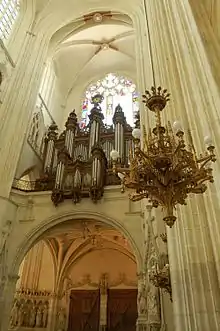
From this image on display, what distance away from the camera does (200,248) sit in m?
4.00

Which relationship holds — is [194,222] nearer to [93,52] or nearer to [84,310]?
[84,310]

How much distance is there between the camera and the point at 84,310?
12438 mm

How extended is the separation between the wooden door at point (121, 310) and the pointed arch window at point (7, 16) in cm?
1084

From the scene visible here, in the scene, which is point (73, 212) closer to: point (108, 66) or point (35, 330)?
point (35, 330)

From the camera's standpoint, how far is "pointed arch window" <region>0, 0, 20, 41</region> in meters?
11.5

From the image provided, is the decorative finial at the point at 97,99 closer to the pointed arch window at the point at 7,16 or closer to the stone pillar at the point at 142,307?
the pointed arch window at the point at 7,16

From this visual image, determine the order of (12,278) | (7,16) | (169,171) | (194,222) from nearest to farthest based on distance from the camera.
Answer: (169,171), (194,222), (12,278), (7,16)

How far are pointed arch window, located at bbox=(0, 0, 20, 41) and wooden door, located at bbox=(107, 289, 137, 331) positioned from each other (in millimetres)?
10844

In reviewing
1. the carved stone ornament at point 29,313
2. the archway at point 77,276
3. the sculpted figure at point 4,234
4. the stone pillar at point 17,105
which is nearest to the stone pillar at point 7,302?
the sculpted figure at point 4,234

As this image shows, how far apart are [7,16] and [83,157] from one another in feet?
20.2

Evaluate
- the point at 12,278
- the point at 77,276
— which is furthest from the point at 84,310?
the point at 12,278

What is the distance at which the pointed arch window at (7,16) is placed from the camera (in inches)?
452

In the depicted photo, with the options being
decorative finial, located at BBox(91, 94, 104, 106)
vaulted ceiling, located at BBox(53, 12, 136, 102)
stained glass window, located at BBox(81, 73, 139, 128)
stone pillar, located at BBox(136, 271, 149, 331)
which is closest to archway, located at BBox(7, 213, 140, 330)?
stone pillar, located at BBox(136, 271, 149, 331)

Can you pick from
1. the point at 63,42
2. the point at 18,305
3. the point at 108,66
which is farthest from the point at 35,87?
the point at 18,305
